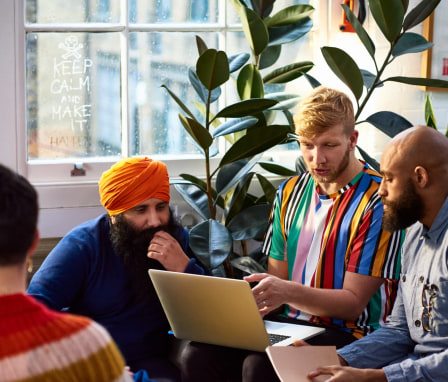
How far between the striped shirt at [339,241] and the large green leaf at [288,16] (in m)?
0.84

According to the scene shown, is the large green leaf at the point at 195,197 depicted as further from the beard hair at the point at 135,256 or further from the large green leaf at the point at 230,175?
the beard hair at the point at 135,256

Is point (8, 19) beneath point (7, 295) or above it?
above

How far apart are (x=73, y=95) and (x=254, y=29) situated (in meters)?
0.92

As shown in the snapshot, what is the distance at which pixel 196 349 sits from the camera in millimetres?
2076

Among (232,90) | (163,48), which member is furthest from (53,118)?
(232,90)

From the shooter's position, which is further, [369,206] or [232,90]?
[232,90]

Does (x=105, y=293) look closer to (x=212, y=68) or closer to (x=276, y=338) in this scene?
(x=276, y=338)

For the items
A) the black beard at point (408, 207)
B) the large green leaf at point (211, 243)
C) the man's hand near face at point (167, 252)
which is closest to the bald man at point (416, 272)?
the black beard at point (408, 207)

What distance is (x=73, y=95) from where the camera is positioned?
3133 mm

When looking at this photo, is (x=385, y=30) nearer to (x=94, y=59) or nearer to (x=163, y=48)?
(x=163, y=48)

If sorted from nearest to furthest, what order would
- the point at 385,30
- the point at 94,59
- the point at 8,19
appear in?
the point at 385,30 → the point at 8,19 → the point at 94,59

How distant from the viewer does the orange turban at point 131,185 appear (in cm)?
225

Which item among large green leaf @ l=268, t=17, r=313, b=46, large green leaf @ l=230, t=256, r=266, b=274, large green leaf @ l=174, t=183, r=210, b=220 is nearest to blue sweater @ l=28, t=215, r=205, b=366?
large green leaf @ l=230, t=256, r=266, b=274

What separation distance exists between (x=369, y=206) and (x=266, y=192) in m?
0.85
